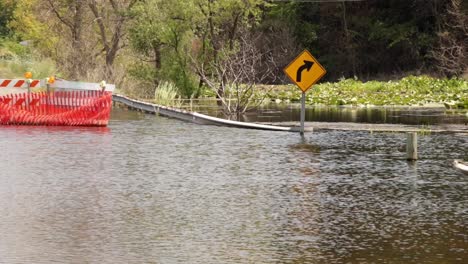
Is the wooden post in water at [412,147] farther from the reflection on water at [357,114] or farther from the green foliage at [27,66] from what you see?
the green foliage at [27,66]

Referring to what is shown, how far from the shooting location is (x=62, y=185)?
1628 centimetres

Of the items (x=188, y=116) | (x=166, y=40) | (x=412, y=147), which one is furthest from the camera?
(x=166, y=40)

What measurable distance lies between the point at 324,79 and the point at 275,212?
2515 inches

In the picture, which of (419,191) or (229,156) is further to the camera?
(229,156)

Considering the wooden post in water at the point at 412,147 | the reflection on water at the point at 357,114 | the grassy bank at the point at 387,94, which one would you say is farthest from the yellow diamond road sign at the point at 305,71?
the grassy bank at the point at 387,94

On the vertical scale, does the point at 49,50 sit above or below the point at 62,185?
above

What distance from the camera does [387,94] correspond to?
50438 millimetres

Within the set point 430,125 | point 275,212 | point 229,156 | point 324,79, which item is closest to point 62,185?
point 275,212

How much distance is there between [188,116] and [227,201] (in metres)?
18.5

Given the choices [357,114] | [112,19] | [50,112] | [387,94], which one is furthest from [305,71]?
[112,19]

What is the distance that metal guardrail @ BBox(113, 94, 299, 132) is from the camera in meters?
29.3

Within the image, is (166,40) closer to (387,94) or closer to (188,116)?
(387,94)

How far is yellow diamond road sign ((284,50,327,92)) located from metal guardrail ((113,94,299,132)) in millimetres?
1330

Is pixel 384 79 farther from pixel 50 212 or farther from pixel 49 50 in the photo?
pixel 50 212
